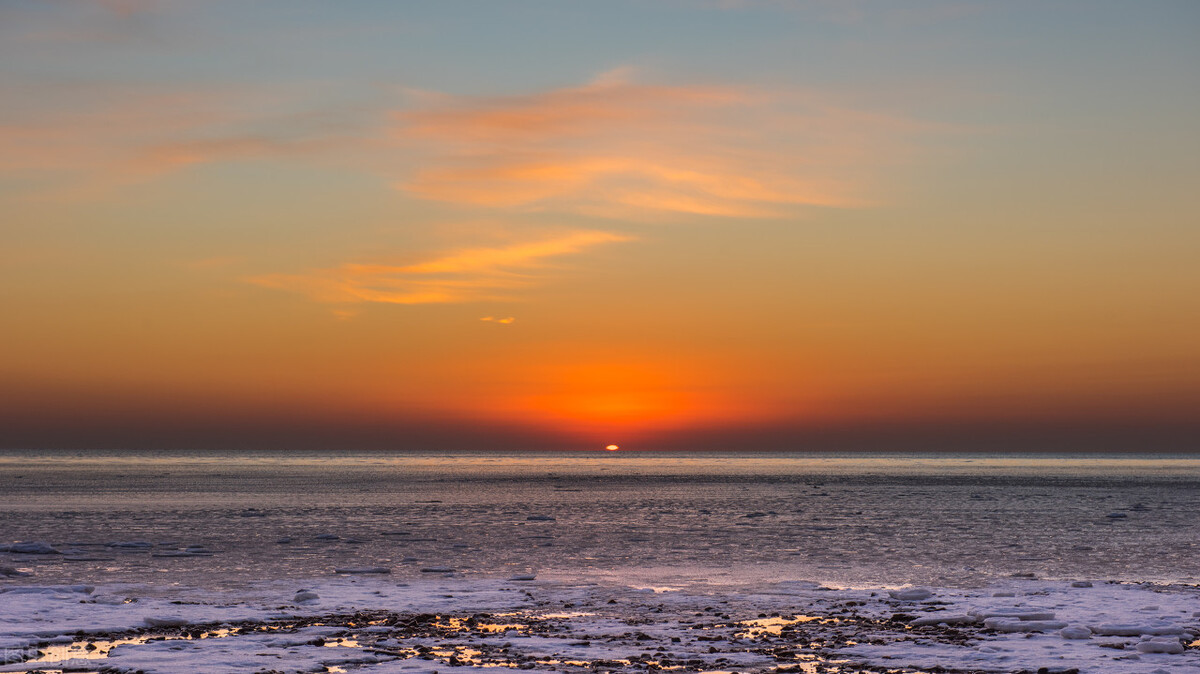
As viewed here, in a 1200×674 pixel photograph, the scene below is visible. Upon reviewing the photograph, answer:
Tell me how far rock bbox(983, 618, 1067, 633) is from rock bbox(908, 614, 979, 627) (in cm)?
43

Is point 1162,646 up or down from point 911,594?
up

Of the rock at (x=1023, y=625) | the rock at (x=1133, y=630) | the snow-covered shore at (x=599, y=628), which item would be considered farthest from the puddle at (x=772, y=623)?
the rock at (x=1133, y=630)

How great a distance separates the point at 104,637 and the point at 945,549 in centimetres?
2399

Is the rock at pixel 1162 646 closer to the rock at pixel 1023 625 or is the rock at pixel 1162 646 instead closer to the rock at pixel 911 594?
the rock at pixel 1023 625

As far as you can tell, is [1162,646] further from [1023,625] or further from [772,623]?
[772,623]

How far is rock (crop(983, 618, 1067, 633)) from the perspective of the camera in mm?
16250

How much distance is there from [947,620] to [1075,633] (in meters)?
2.08

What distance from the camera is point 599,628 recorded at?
16.5 metres

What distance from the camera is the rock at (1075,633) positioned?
51.0 ft

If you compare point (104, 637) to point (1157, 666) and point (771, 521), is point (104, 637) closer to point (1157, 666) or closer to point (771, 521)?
point (1157, 666)

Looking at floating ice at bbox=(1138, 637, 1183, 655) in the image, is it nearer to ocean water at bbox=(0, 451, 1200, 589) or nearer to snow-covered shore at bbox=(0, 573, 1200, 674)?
snow-covered shore at bbox=(0, 573, 1200, 674)

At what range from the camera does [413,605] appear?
62.3 feet

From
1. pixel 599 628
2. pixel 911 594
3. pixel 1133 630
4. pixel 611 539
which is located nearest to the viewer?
pixel 1133 630

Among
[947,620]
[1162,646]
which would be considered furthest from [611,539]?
[1162,646]
